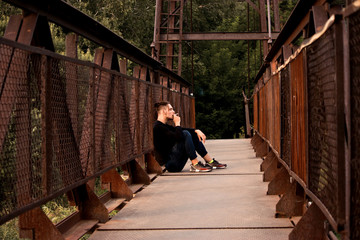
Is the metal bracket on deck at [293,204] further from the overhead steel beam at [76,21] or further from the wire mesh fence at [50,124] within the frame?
the overhead steel beam at [76,21]

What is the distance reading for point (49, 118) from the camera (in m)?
4.20

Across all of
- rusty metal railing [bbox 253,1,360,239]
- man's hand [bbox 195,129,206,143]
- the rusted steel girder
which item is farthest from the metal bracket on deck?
the rusted steel girder

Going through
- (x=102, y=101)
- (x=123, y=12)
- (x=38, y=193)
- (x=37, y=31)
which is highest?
(x=123, y=12)

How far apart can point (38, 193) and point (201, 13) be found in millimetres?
36399

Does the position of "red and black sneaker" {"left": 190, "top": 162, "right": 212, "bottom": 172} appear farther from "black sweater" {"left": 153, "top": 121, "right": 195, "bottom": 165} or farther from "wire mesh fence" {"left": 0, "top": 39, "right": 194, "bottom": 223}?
"wire mesh fence" {"left": 0, "top": 39, "right": 194, "bottom": 223}

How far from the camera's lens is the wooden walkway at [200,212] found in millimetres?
4812

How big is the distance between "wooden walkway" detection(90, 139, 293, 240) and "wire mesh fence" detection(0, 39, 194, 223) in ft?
1.81

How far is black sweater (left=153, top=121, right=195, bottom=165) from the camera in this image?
9352 mm

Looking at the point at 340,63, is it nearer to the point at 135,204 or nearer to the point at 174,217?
the point at 174,217

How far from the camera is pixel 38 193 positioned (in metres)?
3.94

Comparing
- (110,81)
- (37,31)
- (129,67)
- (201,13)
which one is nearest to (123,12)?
(129,67)

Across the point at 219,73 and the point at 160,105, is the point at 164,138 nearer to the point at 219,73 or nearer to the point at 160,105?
the point at 160,105

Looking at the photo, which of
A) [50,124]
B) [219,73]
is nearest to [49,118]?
[50,124]

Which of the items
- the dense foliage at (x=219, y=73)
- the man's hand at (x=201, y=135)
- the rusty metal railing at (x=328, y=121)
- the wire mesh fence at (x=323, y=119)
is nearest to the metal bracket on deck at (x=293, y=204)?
the rusty metal railing at (x=328, y=121)
